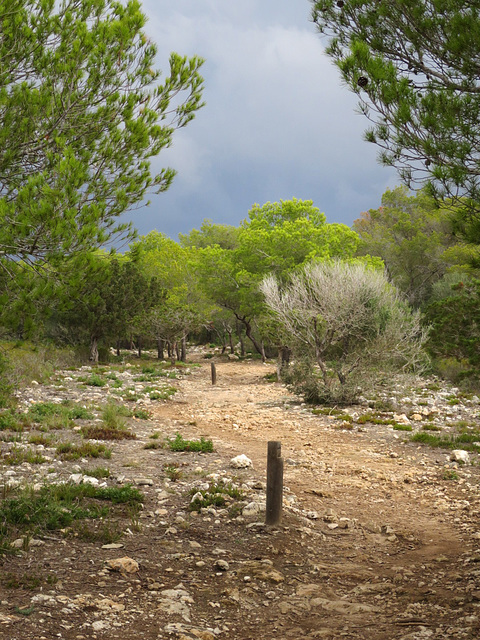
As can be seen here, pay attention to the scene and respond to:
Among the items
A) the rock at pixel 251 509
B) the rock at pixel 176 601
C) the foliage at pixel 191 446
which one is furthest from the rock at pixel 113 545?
the foliage at pixel 191 446

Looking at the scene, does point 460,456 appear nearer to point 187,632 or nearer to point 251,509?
point 251,509

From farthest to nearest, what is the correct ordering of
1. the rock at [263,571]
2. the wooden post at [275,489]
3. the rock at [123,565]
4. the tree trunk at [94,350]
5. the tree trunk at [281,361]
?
the tree trunk at [94,350] < the tree trunk at [281,361] < the wooden post at [275,489] < the rock at [263,571] < the rock at [123,565]

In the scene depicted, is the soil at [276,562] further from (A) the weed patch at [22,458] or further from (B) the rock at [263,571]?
(A) the weed patch at [22,458]

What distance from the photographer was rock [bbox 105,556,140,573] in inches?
210

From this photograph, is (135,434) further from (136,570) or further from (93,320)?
(93,320)

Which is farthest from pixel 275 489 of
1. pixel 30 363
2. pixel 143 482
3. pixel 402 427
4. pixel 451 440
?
pixel 30 363

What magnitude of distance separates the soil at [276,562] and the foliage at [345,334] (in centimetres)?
603

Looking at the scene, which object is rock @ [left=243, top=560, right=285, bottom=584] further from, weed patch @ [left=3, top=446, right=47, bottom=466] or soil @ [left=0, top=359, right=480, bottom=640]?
weed patch @ [left=3, top=446, right=47, bottom=466]

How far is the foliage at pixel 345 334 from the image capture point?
16406mm

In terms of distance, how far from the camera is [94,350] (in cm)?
3002

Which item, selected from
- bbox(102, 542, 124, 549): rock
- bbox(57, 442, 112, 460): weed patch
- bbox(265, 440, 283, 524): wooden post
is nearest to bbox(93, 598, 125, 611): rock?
bbox(102, 542, 124, 549): rock

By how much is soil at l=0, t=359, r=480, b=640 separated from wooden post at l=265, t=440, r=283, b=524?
150 millimetres

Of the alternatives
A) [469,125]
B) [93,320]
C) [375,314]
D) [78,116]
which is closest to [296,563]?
Result: [469,125]

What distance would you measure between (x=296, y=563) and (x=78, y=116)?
18.2 feet
